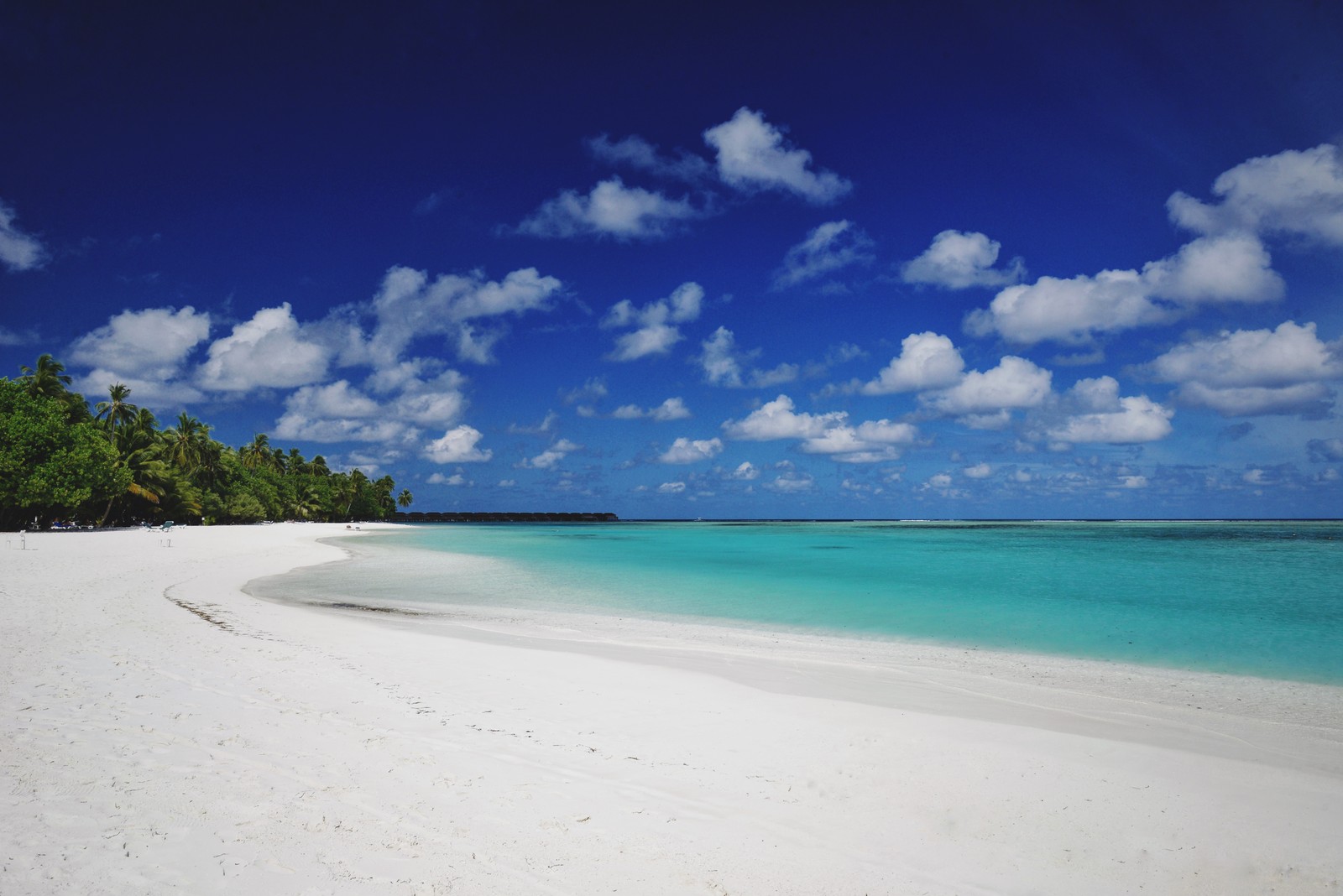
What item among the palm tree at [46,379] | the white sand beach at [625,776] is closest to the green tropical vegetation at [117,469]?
the palm tree at [46,379]

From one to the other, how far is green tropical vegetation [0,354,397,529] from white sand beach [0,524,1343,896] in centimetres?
4386

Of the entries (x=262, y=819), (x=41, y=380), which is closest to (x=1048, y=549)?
(x=262, y=819)

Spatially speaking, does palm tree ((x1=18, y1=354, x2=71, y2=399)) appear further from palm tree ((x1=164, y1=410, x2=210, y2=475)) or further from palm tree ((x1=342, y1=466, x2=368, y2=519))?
palm tree ((x1=342, y1=466, x2=368, y2=519))

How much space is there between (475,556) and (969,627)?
3135cm

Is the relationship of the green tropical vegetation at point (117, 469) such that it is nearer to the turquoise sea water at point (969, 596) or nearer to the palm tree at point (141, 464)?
the palm tree at point (141, 464)

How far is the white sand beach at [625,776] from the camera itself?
3.89 metres

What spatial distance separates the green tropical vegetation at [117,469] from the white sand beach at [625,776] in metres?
43.9

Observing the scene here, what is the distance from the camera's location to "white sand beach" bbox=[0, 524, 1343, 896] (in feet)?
12.8

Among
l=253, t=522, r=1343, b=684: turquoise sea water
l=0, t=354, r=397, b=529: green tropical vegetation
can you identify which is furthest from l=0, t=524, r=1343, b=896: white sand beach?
l=0, t=354, r=397, b=529: green tropical vegetation

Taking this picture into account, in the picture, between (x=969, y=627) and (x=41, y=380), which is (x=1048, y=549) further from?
(x=41, y=380)

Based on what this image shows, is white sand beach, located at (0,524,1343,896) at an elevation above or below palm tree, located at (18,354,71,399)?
below

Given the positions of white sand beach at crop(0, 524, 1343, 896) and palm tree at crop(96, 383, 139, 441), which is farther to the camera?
palm tree at crop(96, 383, 139, 441)

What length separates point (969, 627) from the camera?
607 inches

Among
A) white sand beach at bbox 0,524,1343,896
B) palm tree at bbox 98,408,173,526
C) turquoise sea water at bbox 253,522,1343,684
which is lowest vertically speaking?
turquoise sea water at bbox 253,522,1343,684
